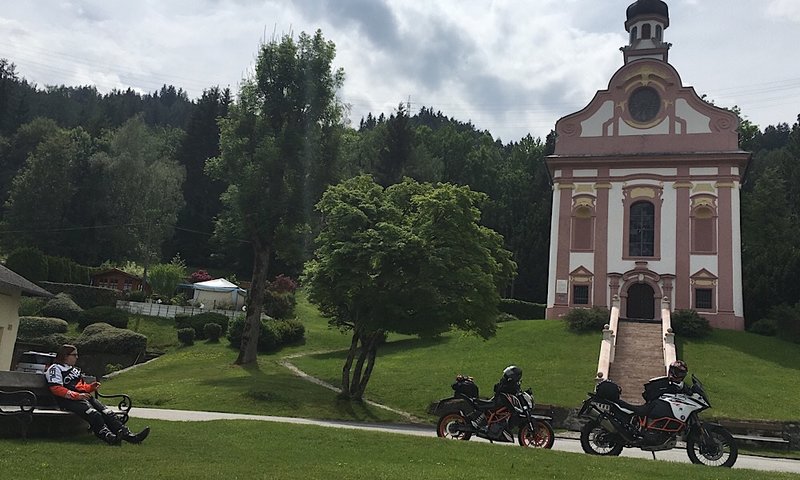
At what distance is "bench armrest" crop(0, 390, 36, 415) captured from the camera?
927 cm

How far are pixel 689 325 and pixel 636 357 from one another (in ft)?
23.2

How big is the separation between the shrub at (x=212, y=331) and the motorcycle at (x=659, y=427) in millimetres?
30440

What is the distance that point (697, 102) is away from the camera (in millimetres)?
38688

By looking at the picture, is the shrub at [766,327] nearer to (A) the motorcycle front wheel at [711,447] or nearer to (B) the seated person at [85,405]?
(A) the motorcycle front wheel at [711,447]

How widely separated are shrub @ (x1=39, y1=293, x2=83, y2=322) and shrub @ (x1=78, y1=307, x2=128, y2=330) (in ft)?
3.27

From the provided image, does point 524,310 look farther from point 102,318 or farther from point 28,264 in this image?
point 28,264

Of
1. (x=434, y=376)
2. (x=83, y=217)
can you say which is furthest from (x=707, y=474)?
(x=83, y=217)

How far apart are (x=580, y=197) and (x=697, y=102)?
26.4 ft

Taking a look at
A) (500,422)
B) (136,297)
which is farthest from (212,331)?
(500,422)

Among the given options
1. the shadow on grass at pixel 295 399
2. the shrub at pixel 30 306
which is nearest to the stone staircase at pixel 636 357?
the shadow on grass at pixel 295 399

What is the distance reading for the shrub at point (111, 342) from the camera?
3491cm

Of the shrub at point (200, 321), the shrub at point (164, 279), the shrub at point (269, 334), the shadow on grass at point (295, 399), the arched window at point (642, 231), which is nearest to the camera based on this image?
the shadow on grass at point (295, 399)

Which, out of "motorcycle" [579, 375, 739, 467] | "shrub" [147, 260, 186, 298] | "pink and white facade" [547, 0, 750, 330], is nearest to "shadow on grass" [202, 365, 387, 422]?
"motorcycle" [579, 375, 739, 467]

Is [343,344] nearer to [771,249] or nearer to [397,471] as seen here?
[771,249]
